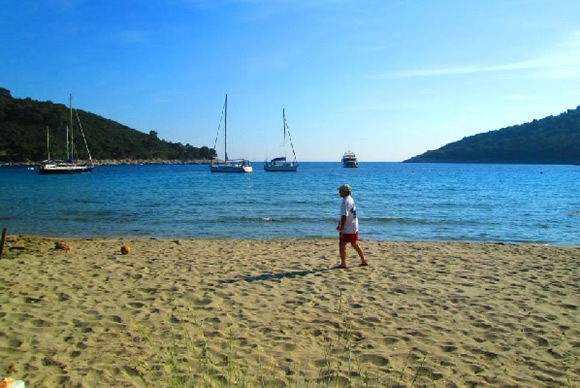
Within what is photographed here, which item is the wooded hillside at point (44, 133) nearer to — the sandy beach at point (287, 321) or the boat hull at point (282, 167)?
the boat hull at point (282, 167)

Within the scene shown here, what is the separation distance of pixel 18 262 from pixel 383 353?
831 centimetres

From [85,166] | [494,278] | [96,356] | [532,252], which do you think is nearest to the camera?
[96,356]

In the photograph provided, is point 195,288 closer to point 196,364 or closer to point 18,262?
point 196,364

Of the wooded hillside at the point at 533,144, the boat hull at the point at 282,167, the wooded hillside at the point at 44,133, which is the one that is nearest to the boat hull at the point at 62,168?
the wooded hillside at the point at 44,133

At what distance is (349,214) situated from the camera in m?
8.85

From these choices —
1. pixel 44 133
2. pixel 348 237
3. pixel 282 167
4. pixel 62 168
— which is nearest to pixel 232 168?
pixel 282 167

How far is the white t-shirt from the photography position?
Result: 880 cm

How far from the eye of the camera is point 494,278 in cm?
835

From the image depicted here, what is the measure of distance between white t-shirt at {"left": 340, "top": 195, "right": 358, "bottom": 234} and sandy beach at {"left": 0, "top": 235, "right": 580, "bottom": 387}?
84cm

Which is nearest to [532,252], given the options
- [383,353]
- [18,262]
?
[383,353]

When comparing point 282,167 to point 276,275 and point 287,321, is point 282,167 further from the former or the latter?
point 287,321

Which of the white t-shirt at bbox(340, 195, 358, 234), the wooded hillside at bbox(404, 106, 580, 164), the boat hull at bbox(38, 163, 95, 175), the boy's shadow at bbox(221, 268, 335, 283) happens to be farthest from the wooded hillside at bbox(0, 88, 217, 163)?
the wooded hillside at bbox(404, 106, 580, 164)

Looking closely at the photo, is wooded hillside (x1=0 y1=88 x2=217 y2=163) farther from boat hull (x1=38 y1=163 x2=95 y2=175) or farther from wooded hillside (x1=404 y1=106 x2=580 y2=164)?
wooded hillside (x1=404 y1=106 x2=580 y2=164)

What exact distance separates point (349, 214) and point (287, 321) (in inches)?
136
